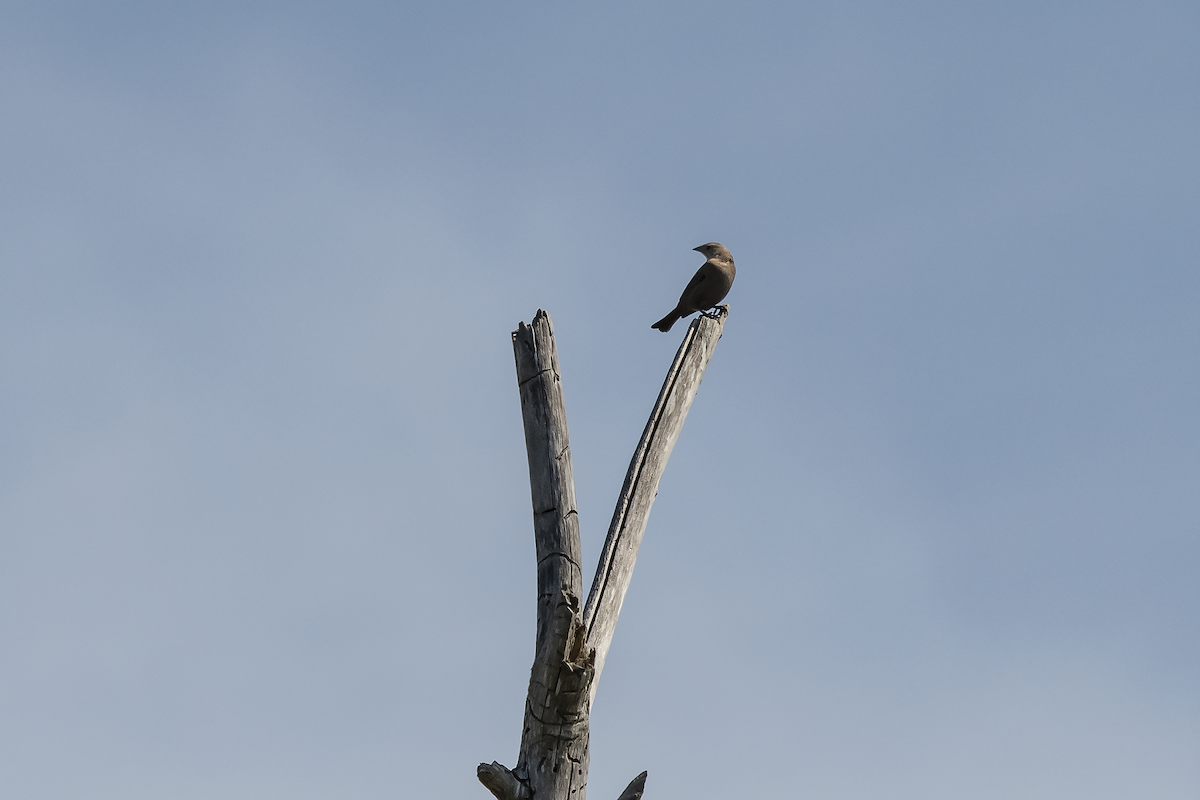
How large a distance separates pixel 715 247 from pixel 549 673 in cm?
457

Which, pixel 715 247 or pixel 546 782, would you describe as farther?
pixel 715 247

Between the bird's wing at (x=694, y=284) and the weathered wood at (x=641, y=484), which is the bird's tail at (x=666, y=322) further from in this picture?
the weathered wood at (x=641, y=484)

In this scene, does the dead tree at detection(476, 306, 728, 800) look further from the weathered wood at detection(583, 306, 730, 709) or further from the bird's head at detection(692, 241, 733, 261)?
the bird's head at detection(692, 241, 733, 261)

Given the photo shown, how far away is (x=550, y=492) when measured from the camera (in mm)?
4531

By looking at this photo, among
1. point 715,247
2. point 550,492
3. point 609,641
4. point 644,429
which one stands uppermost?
point 715,247

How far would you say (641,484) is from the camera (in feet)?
16.1

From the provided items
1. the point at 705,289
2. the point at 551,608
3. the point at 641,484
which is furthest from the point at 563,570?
the point at 705,289

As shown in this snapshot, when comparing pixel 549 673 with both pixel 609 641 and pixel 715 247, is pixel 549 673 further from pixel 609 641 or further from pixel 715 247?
pixel 715 247

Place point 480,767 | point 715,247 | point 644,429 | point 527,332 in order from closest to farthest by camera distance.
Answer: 1. point 480,767
2. point 527,332
3. point 644,429
4. point 715,247

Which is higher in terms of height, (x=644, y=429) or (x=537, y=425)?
(x=644, y=429)

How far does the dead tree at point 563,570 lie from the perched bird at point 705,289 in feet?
7.99

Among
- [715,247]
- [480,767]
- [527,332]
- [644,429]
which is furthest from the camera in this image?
[715,247]

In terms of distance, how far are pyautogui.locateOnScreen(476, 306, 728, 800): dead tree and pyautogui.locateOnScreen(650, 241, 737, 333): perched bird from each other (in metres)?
2.44

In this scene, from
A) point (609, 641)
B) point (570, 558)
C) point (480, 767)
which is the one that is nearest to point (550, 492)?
point (570, 558)
